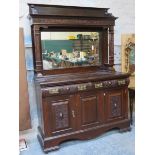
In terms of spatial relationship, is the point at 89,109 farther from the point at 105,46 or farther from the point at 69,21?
the point at 69,21

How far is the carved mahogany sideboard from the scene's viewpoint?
2525mm

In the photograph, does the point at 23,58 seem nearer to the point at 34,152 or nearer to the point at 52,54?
the point at 52,54

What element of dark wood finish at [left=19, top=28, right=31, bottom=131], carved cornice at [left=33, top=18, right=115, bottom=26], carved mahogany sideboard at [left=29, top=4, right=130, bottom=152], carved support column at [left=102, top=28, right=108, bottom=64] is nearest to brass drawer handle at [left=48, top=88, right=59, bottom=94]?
carved mahogany sideboard at [left=29, top=4, right=130, bottom=152]

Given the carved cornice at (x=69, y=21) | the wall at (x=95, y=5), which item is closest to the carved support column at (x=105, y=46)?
the carved cornice at (x=69, y=21)

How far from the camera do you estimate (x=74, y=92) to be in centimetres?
260

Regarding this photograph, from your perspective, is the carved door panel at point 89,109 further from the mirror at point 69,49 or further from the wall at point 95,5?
the wall at point 95,5

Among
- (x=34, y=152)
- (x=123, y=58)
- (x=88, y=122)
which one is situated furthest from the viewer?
(x=123, y=58)

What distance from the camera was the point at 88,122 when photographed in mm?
2746

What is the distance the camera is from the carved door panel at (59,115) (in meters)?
2.50

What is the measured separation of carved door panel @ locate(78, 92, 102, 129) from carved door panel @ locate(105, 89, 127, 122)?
0.15m

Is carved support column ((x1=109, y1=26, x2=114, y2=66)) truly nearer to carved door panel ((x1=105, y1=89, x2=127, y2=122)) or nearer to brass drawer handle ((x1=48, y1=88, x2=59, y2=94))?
carved door panel ((x1=105, y1=89, x2=127, y2=122))

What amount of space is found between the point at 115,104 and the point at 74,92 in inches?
28.5
